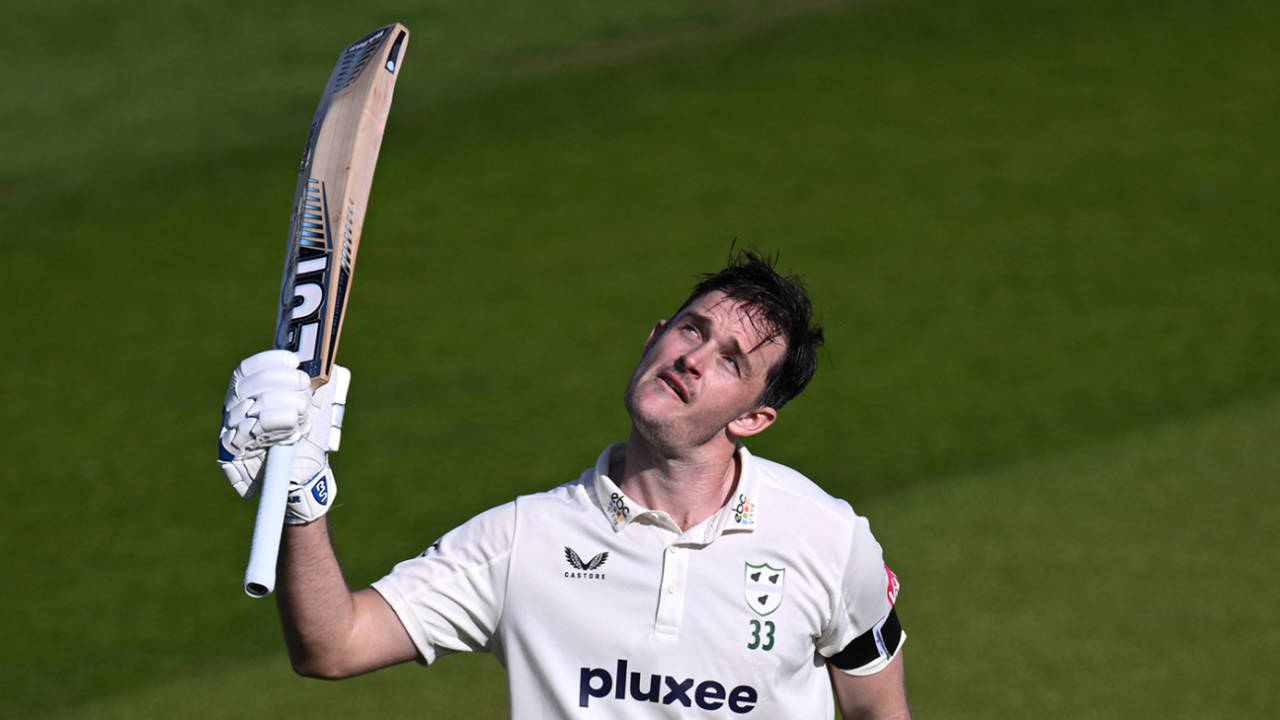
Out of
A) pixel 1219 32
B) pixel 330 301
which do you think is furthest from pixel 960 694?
pixel 1219 32

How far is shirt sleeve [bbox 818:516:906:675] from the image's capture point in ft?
11.8

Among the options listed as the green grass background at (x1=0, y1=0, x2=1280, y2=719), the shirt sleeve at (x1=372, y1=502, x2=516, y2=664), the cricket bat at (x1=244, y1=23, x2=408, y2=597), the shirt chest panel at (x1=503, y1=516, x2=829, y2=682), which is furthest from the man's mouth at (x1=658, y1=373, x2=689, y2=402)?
the green grass background at (x1=0, y1=0, x2=1280, y2=719)

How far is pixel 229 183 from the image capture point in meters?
10.6

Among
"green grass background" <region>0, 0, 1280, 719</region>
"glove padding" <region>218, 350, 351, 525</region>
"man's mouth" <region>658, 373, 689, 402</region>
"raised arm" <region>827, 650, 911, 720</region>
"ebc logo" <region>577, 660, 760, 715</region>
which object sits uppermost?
"green grass background" <region>0, 0, 1280, 719</region>

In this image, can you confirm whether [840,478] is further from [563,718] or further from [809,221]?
[563,718]

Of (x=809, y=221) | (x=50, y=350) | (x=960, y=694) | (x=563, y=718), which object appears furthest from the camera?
(x=809, y=221)

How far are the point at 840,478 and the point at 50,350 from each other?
424cm

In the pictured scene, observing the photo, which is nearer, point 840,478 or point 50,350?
point 840,478

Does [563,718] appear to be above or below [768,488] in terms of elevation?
below

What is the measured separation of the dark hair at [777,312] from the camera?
364 centimetres

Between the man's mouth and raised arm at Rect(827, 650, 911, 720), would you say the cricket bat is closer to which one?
the man's mouth

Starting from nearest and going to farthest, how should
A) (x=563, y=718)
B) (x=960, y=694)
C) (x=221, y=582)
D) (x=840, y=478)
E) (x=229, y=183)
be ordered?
(x=563, y=718), (x=960, y=694), (x=221, y=582), (x=840, y=478), (x=229, y=183)

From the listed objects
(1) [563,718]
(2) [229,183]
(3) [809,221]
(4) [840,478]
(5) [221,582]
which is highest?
(2) [229,183]

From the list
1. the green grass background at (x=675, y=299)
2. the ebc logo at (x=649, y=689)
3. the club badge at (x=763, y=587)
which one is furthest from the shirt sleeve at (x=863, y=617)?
the green grass background at (x=675, y=299)
